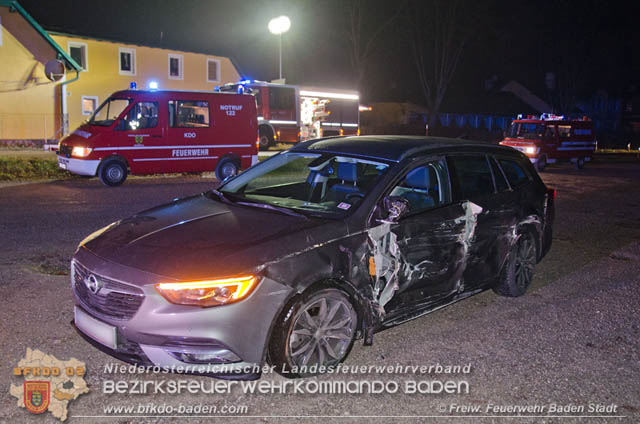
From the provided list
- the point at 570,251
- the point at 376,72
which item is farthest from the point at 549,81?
the point at 570,251

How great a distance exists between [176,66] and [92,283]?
34753 millimetres

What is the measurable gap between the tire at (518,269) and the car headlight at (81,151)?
1080cm

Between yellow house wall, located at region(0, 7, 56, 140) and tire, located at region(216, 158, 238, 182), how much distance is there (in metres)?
17.3

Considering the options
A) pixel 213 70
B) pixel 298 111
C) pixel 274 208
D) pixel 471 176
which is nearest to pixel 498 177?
pixel 471 176

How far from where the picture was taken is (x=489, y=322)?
511 centimetres

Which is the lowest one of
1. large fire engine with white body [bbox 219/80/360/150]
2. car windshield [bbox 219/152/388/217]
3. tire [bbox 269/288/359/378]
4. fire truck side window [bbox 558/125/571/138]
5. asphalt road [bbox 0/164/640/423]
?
asphalt road [bbox 0/164/640/423]

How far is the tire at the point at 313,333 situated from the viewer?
12.0 feet

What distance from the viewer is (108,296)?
11.8 ft

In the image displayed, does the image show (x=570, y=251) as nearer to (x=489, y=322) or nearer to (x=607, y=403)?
(x=489, y=322)

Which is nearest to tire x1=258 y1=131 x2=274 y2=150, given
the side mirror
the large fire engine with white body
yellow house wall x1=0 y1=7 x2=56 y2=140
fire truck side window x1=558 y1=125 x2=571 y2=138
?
the large fire engine with white body

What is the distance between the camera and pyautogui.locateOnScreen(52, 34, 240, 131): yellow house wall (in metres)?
31.6

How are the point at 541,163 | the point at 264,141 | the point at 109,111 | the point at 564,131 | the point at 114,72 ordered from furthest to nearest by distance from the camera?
1. the point at 114,72
2. the point at 264,141
3. the point at 564,131
4. the point at 541,163
5. the point at 109,111

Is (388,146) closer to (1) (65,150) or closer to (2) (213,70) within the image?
(1) (65,150)

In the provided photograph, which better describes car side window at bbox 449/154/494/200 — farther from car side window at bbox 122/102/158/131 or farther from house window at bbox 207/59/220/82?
house window at bbox 207/59/220/82
